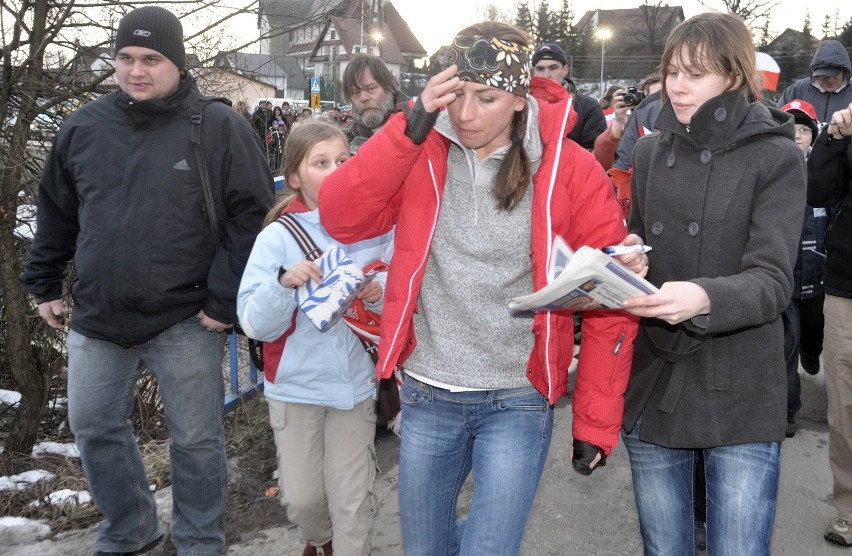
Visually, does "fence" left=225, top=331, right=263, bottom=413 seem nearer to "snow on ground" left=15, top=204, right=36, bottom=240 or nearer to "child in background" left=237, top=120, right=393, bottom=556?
"snow on ground" left=15, top=204, right=36, bottom=240

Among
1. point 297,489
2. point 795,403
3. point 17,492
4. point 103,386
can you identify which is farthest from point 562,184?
point 17,492

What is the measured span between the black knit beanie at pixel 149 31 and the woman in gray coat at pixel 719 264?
6.79ft

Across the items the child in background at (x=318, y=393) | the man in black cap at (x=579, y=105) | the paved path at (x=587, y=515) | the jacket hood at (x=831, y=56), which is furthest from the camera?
the jacket hood at (x=831, y=56)

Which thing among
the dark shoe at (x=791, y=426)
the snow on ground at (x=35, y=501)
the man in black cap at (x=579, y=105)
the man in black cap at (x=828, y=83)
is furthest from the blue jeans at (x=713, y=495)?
the man in black cap at (x=828, y=83)

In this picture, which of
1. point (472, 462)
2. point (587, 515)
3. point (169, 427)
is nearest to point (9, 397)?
point (169, 427)

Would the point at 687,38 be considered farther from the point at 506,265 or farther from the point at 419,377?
the point at 419,377

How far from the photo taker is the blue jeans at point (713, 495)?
2309 mm

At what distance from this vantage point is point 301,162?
3223mm

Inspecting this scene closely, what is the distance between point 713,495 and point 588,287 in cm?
93

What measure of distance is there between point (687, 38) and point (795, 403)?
10.2 ft

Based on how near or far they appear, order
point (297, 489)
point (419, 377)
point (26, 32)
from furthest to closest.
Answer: point (26, 32)
point (297, 489)
point (419, 377)

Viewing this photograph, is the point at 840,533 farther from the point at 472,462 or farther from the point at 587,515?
the point at 472,462

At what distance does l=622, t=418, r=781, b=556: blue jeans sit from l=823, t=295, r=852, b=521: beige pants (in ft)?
→ 5.30

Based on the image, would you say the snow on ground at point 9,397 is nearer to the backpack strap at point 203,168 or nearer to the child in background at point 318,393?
the backpack strap at point 203,168
